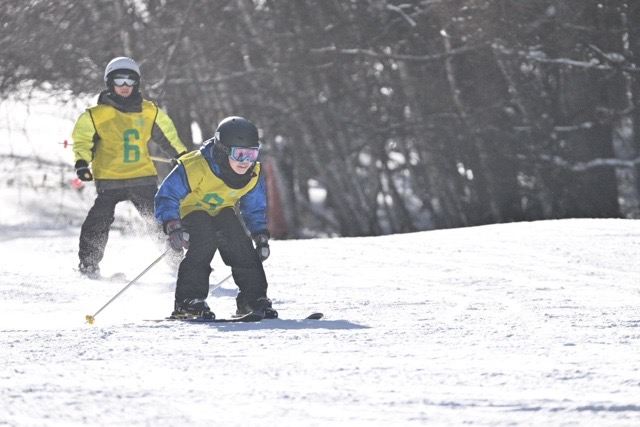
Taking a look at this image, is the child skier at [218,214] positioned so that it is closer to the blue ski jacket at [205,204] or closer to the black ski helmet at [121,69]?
the blue ski jacket at [205,204]

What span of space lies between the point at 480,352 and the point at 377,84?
11.3 metres

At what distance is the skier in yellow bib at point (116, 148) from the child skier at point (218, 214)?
241cm

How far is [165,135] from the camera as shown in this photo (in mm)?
10156

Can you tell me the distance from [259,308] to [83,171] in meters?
2.64

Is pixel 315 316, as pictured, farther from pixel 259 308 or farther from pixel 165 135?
pixel 165 135

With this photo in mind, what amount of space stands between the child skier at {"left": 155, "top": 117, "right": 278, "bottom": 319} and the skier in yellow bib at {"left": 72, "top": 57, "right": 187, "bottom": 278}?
2409mm

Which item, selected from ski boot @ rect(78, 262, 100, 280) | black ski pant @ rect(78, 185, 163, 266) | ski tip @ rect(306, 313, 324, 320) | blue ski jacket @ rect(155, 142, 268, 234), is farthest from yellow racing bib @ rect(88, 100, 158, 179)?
ski tip @ rect(306, 313, 324, 320)

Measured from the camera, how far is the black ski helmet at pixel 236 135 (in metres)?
7.31

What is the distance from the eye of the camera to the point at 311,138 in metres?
17.5

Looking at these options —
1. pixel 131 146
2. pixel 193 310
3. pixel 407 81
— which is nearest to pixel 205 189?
pixel 193 310

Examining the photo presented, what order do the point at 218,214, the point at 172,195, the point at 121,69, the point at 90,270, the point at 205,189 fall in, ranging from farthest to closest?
the point at 90,270 → the point at 121,69 → the point at 218,214 → the point at 205,189 → the point at 172,195

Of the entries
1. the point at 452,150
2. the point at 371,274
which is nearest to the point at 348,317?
the point at 371,274

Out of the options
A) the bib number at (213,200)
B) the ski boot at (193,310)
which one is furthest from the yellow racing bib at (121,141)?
the ski boot at (193,310)

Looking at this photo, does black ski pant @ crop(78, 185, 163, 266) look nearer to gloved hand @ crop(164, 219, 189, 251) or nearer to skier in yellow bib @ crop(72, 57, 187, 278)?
skier in yellow bib @ crop(72, 57, 187, 278)
